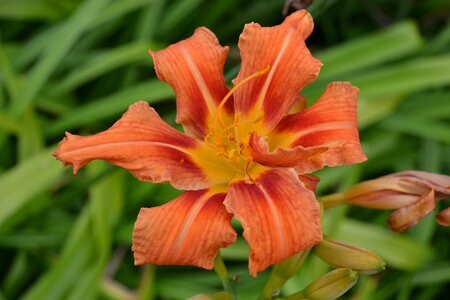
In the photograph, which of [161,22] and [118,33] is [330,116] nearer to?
[161,22]

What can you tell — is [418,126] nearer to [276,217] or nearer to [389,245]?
[389,245]

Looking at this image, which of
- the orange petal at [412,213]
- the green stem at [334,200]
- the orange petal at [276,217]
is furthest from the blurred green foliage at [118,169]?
the orange petal at [276,217]

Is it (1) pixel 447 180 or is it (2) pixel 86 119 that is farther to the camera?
(2) pixel 86 119

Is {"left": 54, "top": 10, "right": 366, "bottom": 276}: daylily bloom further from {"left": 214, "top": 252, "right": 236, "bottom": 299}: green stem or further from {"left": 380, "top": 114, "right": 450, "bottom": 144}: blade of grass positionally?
{"left": 380, "top": 114, "right": 450, "bottom": 144}: blade of grass

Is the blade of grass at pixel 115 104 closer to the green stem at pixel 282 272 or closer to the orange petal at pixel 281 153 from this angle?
the green stem at pixel 282 272

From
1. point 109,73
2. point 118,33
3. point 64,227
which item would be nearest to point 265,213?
point 64,227

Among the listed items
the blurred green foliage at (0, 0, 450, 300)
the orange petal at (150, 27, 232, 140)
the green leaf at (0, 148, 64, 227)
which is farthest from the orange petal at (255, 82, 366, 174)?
the green leaf at (0, 148, 64, 227)
